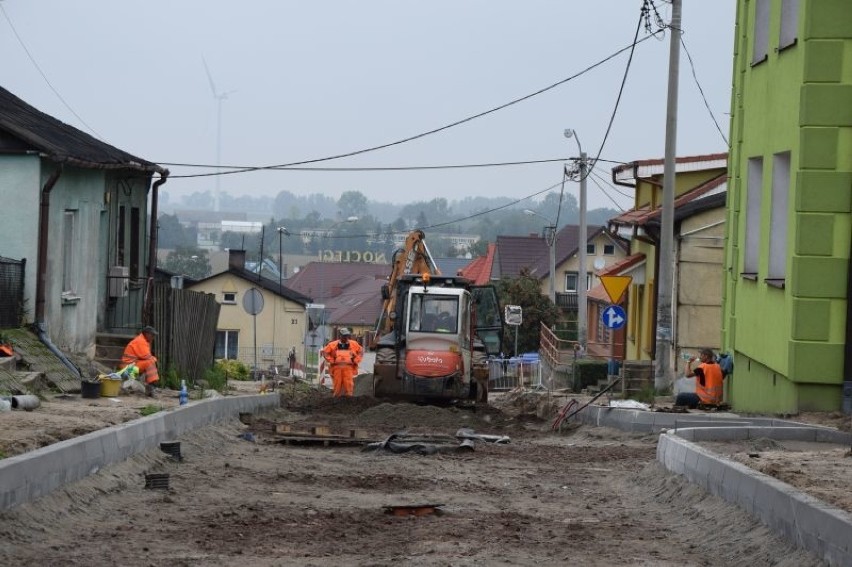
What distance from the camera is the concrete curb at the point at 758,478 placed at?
7859mm

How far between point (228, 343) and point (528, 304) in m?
14.5

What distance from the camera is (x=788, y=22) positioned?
1906cm

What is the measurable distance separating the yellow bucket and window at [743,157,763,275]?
9.69 metres

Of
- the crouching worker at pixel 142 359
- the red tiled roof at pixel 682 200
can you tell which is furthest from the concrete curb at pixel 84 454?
the red tiled roof at pixel 682 200

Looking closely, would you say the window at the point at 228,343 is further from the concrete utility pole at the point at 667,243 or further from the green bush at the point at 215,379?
the concrete utility pole at the point at 667,243

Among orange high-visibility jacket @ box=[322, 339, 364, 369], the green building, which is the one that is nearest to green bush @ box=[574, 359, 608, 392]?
Result: orange high-visibility jacket @ box=[322, 339, 364, 369]

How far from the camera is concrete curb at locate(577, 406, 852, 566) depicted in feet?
25.8

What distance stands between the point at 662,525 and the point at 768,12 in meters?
12.5

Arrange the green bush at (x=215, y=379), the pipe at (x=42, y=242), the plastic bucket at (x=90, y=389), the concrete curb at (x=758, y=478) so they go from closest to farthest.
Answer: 1. the concrete curb at (x=758, y=478)
2. the plastic bucket at (x=90, y=389)
3. the pipe at (x=42, y=242)
4. the green bush at (x=215, y=379)

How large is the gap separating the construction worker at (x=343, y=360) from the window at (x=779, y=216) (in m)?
11.6

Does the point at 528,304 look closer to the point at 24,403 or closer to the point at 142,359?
the point at 142,359

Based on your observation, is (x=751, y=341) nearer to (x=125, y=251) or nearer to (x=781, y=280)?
(x=781, y=280)

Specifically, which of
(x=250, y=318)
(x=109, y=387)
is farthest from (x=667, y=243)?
(x=250, y=318)

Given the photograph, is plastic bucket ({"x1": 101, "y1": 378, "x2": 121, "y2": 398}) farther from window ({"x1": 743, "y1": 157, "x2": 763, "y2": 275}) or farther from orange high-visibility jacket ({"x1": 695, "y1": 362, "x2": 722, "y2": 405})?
window ({"x1": 743, "y1": 157, "x2": 763, "y2": 275})
